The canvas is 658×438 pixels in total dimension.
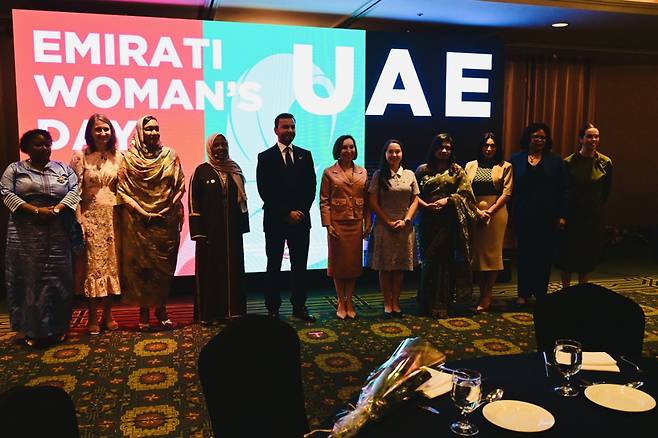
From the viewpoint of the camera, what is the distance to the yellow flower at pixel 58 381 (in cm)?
348

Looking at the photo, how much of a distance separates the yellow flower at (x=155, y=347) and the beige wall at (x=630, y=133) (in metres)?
6.70

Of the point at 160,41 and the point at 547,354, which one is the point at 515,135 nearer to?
the point at 160,41

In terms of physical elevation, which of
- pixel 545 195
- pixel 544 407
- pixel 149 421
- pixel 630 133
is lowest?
pixel 149 421

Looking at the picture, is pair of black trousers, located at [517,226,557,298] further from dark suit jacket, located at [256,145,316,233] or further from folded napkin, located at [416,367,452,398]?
folded napkin, located at [416,367,452,398]

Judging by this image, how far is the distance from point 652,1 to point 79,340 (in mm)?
5987

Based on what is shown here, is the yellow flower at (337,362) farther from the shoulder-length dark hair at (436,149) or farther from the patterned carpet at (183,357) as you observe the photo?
the shoulder-length dark hair at (436,149)

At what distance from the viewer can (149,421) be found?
3.04 metres

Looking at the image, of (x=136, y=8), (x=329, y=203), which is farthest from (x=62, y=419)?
(x=136, y=8)

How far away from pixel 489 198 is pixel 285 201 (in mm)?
1688

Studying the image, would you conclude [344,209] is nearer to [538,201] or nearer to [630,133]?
[538,201]

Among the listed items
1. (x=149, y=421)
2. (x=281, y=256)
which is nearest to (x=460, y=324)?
(x=281, y=256)

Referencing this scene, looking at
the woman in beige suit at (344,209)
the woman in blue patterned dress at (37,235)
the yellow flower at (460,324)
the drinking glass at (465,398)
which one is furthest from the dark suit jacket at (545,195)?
the drinking glass at (465,398)

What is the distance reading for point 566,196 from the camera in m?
5.02

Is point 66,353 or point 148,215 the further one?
point 148,215
